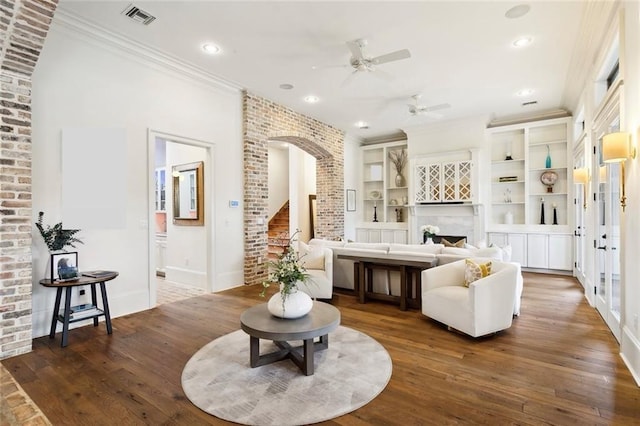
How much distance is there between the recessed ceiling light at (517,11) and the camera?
130 inches

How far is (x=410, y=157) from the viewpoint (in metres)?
8.02

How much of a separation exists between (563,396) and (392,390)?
119cm

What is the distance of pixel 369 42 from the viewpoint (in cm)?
399

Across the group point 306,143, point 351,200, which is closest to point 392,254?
point 306,143

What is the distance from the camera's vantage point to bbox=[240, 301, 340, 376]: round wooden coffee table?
8.05 feet

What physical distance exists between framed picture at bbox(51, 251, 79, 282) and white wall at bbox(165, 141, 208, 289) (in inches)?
78.9

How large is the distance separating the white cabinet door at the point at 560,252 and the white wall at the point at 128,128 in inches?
243

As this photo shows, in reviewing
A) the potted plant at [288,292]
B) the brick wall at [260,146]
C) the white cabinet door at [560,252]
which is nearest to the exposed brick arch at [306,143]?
the brick wall at [260,146]

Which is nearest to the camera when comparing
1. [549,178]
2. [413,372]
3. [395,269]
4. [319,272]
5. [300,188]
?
[413,372]

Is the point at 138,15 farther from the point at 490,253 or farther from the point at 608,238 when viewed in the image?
the point at 608,238

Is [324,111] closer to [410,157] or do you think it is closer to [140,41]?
[410,157]

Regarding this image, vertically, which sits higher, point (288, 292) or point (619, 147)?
point (619, 147)

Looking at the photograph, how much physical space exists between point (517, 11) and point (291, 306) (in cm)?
378

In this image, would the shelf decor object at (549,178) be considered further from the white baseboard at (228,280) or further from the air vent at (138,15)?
the air vent at (138,15)
